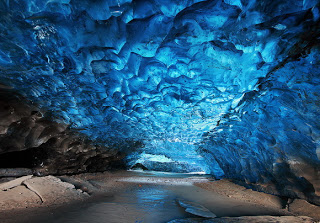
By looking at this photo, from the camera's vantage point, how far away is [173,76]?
421 centimetres

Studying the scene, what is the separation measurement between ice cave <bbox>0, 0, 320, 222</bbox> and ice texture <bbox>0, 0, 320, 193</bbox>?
21 mm

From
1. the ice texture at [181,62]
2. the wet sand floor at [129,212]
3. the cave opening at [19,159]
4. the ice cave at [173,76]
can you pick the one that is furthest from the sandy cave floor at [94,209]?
the cave opening at [19,159]

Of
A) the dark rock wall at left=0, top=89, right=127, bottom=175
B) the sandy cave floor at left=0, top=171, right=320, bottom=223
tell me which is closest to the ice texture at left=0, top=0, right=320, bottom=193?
the dark rock wall at left=0, top=89, right=127, bottom=175

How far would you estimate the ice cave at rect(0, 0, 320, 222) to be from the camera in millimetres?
2623

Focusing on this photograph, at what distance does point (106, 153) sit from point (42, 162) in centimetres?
437

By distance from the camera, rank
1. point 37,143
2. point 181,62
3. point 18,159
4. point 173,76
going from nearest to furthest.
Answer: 1. point 181,62
2. point 173,76
3. point 37,143
4. point 18,159

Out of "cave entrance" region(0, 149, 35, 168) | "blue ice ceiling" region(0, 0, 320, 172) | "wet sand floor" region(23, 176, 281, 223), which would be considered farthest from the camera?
"cave entrance" region(0, 149, 35, 168)

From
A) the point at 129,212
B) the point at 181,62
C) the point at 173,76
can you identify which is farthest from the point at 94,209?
the point at 181,62

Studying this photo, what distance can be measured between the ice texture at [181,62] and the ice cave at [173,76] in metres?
0.02

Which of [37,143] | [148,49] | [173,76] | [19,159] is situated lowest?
[19,159]

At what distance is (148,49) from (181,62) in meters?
0.86

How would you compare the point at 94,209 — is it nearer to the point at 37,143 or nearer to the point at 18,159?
the point at 37,143

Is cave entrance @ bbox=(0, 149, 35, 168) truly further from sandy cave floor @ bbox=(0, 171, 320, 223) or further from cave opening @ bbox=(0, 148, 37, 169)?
sandy cave floor @ bbox=(0, 171, 320, 223)

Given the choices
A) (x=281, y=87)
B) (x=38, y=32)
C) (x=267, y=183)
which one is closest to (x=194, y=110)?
(x=281, y=87)
